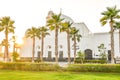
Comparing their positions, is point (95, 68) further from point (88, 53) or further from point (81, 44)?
point (81, 44)

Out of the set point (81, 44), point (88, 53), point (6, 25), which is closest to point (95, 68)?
point (6, 25)

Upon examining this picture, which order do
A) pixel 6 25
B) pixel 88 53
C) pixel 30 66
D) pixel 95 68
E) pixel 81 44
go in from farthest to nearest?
pixel 81 44, pixel 88 53, pixel 6 25, pixel 30 66, pixel 95 68

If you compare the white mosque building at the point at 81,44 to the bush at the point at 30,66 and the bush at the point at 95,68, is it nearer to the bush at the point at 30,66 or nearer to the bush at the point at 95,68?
the bush at the point at 30,66

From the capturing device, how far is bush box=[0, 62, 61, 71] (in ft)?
132

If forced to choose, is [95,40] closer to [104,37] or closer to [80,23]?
[104,37]

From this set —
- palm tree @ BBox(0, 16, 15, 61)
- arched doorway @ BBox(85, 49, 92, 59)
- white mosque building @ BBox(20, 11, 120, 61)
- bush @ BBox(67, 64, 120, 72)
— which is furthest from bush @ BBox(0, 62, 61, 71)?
arched doorway @ BBox(85, 49, 92, 59)

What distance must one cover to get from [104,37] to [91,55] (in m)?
7.24

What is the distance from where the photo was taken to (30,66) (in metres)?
42.0

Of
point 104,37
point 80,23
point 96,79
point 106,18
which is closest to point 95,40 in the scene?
point 104,37

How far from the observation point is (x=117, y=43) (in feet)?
235

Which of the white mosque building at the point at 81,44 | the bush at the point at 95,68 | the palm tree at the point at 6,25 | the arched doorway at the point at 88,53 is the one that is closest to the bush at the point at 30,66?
the bush at the point at 95,68

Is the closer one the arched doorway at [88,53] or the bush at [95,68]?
the bush at [95,68]

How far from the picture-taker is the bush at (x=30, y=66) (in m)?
40.2

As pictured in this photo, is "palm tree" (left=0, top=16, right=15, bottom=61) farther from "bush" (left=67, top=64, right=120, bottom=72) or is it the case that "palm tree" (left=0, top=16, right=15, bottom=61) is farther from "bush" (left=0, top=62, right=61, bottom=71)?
"bush" (left=67, top=64, right=120, bottom=72)
